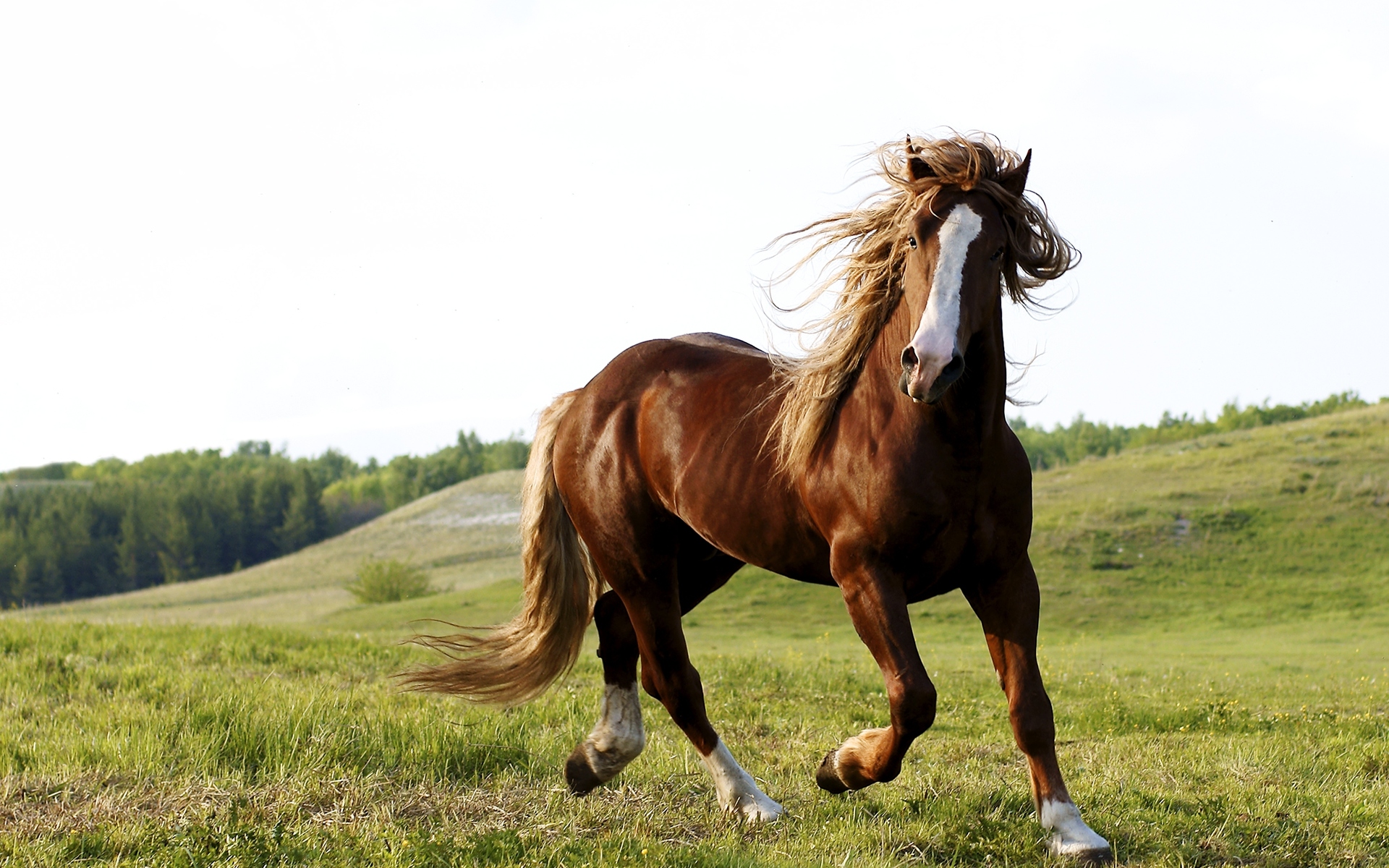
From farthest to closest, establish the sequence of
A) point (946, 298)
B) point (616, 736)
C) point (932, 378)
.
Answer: point (616, 736), point (946, 298), point (932, 378)

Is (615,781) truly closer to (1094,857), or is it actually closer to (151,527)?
(1094,857)

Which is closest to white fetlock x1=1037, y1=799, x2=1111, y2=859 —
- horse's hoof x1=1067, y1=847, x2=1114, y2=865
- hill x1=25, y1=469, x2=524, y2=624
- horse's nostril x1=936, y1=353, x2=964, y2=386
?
horse's hoof x1=1067, y1=847, x2=1114, y2=865

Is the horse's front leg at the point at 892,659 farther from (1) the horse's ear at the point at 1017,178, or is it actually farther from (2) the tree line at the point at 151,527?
(2) the tree line at the point at 151,527

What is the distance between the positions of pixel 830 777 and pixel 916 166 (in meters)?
2.50

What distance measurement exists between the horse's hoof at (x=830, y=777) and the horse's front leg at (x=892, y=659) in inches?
12.5

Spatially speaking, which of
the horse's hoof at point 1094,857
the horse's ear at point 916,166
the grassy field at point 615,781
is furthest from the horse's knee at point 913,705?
the horse's ear at point 916,166

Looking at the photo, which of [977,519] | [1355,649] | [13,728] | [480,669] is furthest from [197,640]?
[1355,649]

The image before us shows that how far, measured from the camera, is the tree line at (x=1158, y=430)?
216 feet

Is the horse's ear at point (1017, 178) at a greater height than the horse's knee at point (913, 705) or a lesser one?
greater

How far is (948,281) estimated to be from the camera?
12.6 feet

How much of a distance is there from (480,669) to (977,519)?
2.89 m

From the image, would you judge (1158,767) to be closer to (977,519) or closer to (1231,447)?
(977,519)

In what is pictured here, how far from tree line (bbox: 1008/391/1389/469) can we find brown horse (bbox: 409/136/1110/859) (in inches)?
2095

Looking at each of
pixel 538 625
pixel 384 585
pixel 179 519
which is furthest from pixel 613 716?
pixel 179 519
